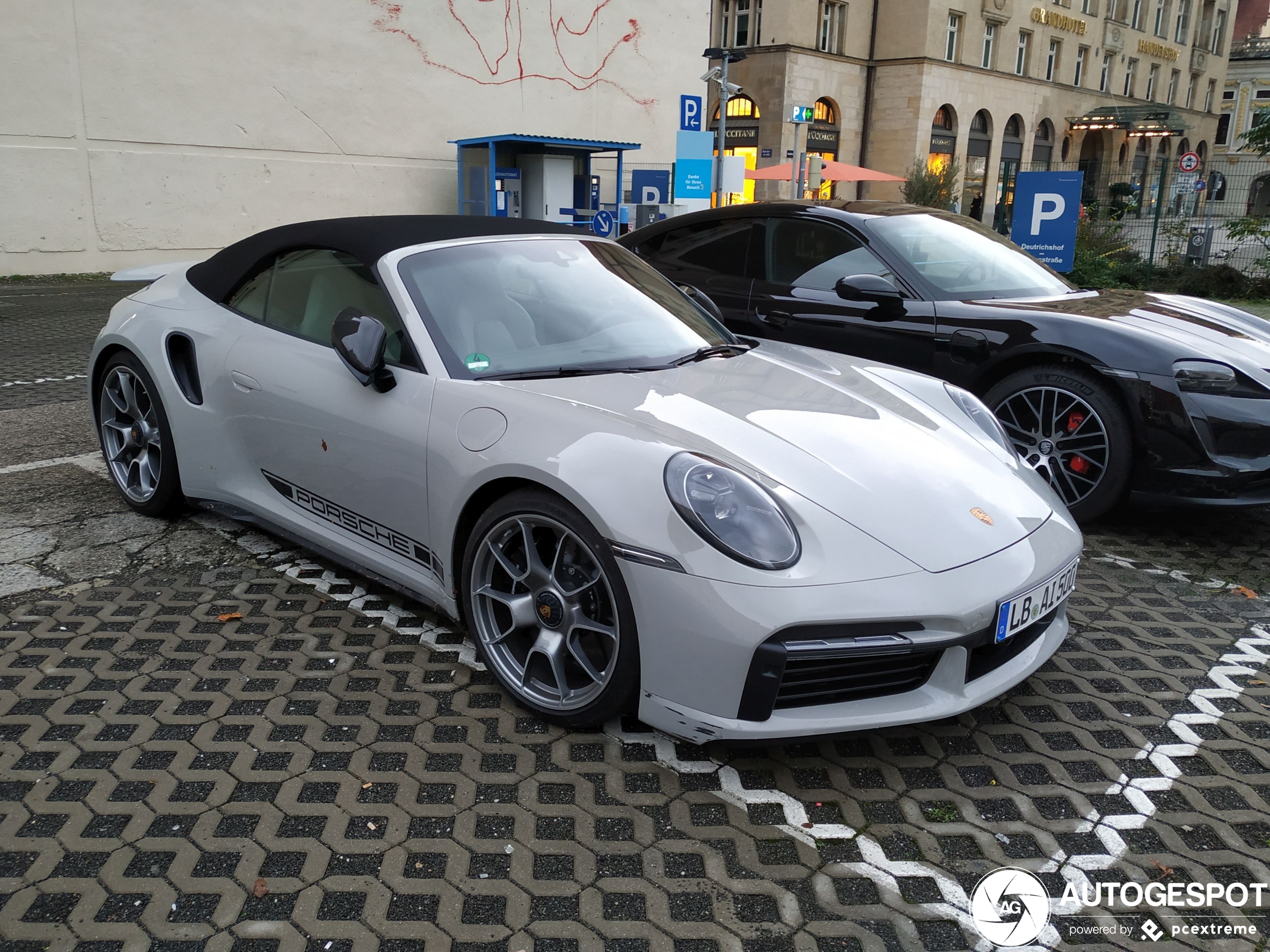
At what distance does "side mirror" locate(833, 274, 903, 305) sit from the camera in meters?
4.91

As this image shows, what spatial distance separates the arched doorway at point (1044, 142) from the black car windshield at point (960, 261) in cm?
4372

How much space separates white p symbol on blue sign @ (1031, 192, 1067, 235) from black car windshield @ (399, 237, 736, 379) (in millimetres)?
8556

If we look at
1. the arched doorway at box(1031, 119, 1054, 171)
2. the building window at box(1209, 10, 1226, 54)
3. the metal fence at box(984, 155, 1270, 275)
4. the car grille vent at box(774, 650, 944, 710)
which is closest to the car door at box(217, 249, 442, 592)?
the car grille vent at box(774, 650, 944, 710)

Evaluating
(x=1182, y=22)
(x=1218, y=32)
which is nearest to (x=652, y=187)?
(x=1182, y=22)

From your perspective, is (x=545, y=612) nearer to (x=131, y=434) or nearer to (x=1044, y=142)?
(x=131, y=434)

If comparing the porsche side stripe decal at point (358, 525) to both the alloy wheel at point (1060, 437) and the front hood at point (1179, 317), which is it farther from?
the front hood at point (1179, 317)

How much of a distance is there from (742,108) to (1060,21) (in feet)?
59.3

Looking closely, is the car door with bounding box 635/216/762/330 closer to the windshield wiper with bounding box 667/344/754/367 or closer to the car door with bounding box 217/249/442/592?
the windshield wiper with bounding box 667/344/754/367

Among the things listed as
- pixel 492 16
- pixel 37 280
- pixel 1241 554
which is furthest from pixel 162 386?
pixel 492 16

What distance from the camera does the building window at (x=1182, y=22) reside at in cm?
5319

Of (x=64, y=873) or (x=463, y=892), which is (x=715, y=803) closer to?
(x=463, y=892)

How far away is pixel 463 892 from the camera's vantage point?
7.19ft

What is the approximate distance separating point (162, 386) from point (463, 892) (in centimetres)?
277

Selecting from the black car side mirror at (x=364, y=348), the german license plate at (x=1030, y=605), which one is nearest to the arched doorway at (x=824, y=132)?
the black car side mirror at (x=364, y=348)
